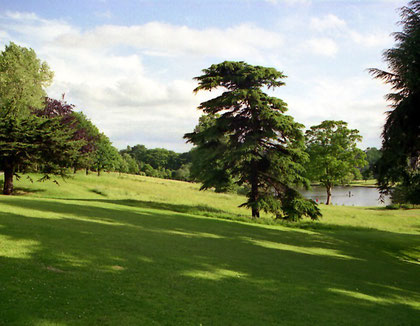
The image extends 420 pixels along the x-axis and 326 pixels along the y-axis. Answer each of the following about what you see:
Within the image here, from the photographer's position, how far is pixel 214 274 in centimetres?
830

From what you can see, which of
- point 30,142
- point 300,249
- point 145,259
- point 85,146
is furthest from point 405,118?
point 85,146

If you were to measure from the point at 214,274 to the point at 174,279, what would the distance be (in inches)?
49.5

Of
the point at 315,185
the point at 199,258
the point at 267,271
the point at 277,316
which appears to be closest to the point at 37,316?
the point at 277,316

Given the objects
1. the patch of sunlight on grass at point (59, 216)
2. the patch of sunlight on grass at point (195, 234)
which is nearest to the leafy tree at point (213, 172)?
the patch of sunlight on grass at point (195, 234)

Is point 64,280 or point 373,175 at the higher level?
point 373,175

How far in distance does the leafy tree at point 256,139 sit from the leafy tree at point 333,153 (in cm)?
2625

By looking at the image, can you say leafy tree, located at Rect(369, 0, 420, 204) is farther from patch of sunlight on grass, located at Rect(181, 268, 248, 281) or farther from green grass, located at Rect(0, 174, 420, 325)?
patch of sunlight on grass, located at Rect(181, 268, 248, 281)

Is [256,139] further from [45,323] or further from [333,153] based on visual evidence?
[333,153]

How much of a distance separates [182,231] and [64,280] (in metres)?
7.76

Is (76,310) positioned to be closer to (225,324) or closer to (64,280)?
(64,280)

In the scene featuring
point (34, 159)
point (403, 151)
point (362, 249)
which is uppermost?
point (403, 151)

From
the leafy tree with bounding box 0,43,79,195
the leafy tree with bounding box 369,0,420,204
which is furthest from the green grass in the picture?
the leafy tree with bounding box 0,43,79,195

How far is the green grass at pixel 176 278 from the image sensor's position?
564 cm

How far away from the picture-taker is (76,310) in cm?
534
